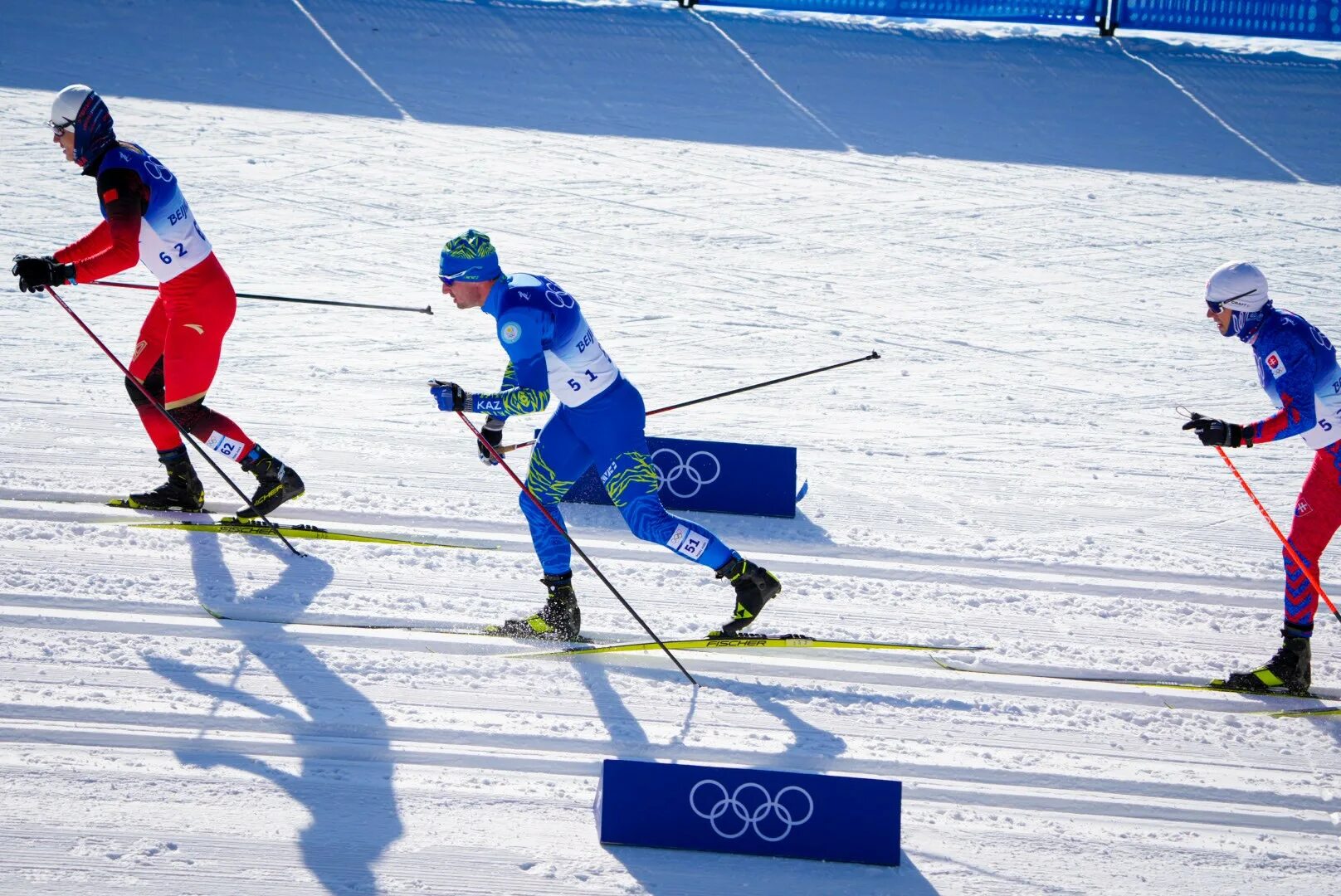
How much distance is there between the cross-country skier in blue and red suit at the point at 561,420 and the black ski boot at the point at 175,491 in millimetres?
1598

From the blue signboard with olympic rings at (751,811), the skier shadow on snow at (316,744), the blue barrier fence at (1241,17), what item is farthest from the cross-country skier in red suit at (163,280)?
the blue barrier fence at (1241,17)

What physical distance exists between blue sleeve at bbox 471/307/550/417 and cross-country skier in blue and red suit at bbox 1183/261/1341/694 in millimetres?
2522

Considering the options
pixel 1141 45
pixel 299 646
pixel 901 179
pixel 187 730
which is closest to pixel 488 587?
pixel 299 646

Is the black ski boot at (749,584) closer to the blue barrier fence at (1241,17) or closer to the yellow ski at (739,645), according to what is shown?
the yellow ski at (739,645)

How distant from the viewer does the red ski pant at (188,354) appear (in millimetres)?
5715

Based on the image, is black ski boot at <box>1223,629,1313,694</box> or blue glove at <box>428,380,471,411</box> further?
black ski boot at <box>1223,629,1313,694</box>

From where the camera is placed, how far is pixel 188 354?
5738 mm

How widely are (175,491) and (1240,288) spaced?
465 cm

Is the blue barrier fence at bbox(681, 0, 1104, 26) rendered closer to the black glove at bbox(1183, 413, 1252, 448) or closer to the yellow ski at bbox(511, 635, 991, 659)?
the black glove at bbox(1183, 413, 1252, 448)

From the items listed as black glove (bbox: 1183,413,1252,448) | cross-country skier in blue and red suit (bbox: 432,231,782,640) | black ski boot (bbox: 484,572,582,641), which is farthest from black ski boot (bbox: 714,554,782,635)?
black glove (bbox: 1183,413,1252,448)

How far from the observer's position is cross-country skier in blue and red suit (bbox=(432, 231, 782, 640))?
4.80 metres

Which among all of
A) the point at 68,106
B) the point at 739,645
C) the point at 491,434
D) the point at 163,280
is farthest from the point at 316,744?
the point at 68,106

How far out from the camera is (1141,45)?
14336 millimetres

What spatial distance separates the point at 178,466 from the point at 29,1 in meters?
9.45
